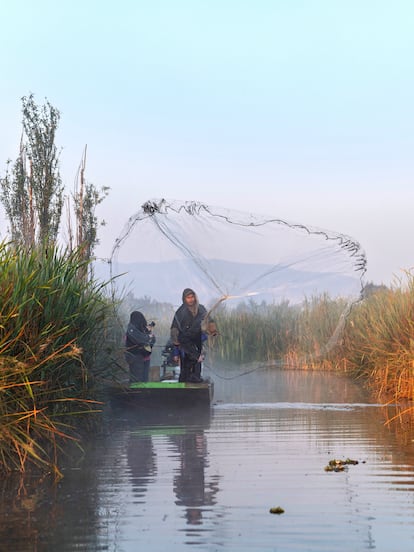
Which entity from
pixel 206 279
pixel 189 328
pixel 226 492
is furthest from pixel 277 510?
pixel 206 279

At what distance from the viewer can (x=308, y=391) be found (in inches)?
1019

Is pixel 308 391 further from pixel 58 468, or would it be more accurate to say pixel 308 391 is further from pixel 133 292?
pixel 58 468

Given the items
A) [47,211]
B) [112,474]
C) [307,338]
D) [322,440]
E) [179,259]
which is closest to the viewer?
[112,474]

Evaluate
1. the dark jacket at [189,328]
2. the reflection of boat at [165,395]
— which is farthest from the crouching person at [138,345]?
the reflection of boat at [165,395]

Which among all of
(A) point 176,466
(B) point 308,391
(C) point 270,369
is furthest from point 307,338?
(A) point 176,466

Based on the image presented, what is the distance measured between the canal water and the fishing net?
5.92 meters

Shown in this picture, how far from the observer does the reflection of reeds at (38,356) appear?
38.4 feet

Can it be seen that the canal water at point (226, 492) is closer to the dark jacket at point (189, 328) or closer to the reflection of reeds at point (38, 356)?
the reflection of reeds at point (38, 356)

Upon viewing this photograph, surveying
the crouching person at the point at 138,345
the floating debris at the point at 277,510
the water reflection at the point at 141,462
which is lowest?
the floating debris at the point at 277,510

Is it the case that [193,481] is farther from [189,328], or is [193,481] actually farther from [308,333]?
[308,333]

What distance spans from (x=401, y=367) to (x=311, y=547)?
14.6 m

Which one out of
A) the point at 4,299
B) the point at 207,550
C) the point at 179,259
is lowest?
the point at 207,550

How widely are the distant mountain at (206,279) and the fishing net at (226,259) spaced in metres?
0.02

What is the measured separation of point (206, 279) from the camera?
2333 centimetres
